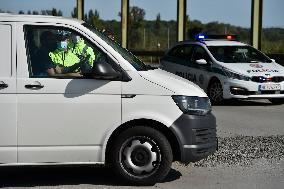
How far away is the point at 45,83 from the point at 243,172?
8.07ft

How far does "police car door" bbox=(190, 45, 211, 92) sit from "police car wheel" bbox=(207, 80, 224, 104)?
0.19 meters

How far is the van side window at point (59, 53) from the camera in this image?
19.8 ft

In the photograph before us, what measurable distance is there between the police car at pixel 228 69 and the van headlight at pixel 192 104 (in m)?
7.52

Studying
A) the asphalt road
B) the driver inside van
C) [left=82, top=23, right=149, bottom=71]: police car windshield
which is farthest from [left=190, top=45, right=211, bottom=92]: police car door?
the driver inside van

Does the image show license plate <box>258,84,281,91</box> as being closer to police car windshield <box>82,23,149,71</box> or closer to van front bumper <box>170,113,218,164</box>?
police car windshield <box>82,23,149,71</box>

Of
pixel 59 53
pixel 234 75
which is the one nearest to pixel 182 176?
pixel 59 53

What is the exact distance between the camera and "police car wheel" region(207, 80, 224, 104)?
46.3 ft

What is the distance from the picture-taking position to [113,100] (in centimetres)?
597

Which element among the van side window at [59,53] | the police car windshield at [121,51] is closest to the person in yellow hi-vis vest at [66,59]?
the van side window at [59,53]

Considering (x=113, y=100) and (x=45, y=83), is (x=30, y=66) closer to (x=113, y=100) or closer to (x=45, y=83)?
(x=45, y=83)

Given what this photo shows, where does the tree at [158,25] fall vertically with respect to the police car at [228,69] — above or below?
above

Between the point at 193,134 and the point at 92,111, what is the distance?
1.01 m

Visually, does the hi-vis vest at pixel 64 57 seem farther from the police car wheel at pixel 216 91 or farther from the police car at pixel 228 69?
the police car wheel at pixel 216 91

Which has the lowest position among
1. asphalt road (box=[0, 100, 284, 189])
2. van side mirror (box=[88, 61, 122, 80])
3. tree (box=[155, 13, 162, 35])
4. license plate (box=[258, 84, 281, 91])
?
asphalt road (box=[0, 100, 284, 189])
